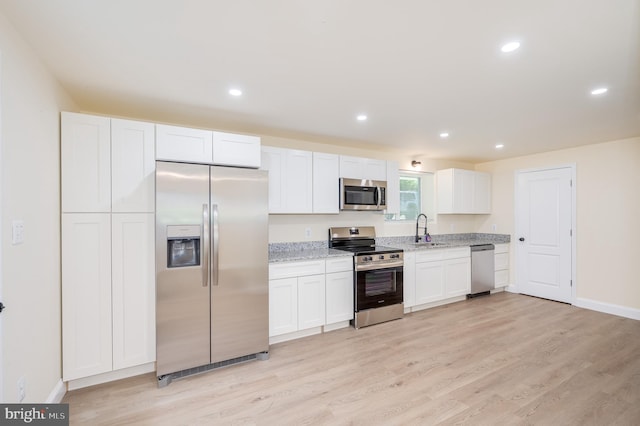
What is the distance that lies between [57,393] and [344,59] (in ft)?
10.5

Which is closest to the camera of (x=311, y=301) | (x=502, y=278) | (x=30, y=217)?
(x=30, y=217)

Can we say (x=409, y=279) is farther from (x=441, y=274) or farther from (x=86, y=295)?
(x=86, y=295)

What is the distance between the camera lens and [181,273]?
2.46 meters

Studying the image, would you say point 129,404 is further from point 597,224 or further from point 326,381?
point 597,224

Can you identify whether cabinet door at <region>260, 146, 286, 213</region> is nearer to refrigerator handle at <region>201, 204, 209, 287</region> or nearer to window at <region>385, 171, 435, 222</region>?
refrigerator handle at <region>201, 204, 209, 287</region>

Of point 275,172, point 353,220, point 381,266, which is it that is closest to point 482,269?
point 381,266

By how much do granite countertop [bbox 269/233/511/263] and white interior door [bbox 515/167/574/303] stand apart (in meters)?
0.42

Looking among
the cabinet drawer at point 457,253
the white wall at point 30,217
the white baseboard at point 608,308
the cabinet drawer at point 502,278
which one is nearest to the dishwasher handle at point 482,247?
the cabinet drawer at point 457,253

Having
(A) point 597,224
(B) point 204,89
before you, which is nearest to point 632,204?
(A) point 597,224

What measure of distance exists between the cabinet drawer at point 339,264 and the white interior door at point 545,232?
351 centimetres

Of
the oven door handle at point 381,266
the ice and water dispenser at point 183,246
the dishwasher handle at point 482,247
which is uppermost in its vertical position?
the ice and water dispenser at point 183,246

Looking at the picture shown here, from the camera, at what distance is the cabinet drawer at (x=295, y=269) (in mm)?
3090

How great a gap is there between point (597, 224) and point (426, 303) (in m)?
2.72

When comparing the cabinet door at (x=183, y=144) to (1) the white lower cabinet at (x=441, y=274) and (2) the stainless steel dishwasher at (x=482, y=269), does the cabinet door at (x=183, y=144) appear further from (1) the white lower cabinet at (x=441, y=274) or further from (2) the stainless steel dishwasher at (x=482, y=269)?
(2) the stainless steel dishwasher at (x=482, y=269)
